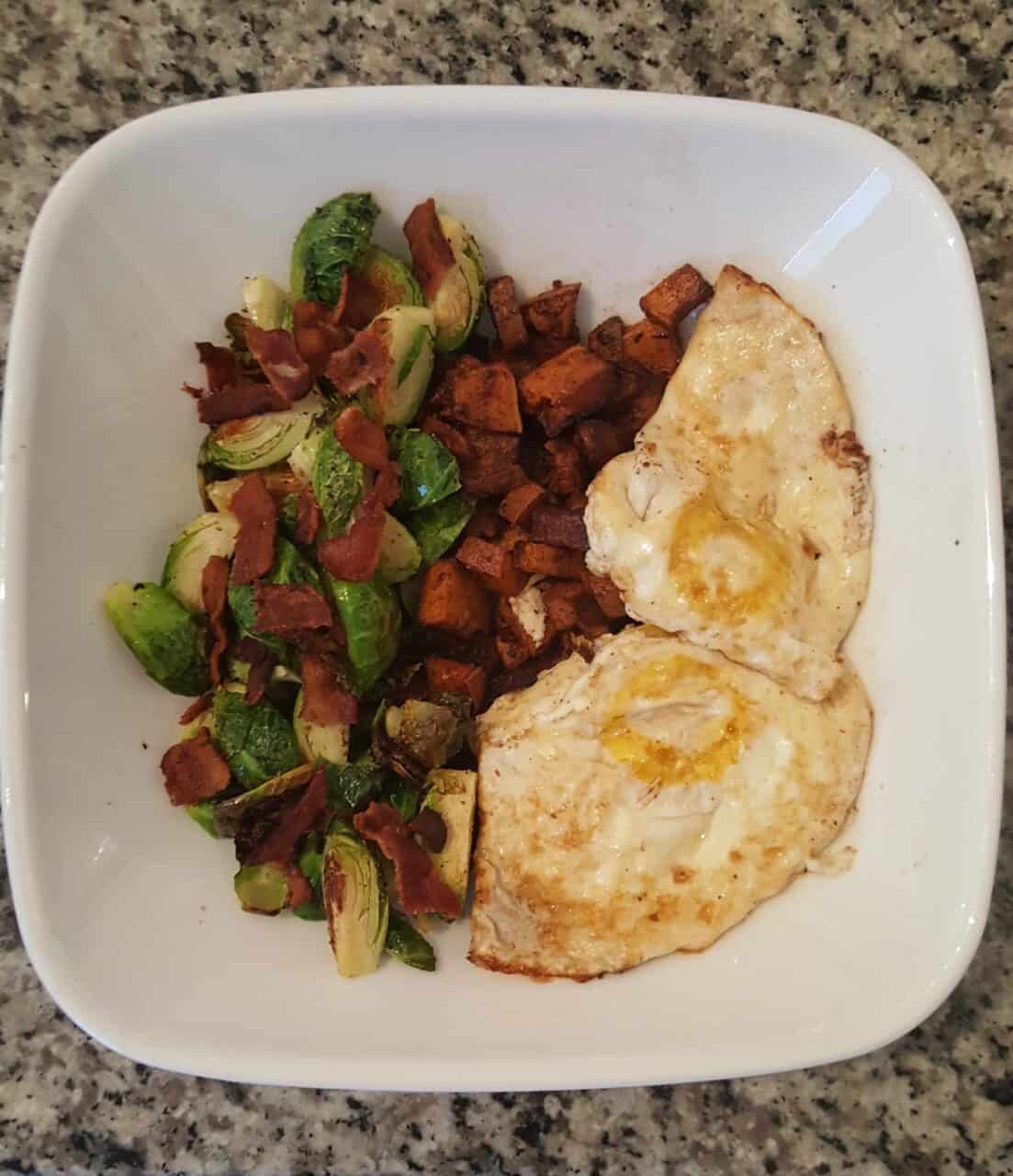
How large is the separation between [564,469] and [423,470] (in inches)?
10.6

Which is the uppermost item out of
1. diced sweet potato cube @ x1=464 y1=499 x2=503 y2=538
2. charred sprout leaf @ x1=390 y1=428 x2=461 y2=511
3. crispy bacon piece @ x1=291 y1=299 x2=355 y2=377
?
crispy bacon piece @ x1=291 y1=299 x2=355 y2=377

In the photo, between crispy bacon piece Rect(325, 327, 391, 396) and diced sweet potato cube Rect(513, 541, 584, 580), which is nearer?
crispy bacon piece Rect(325, 327, 391, 396)

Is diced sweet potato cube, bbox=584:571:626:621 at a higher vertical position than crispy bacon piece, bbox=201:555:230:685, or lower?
lower

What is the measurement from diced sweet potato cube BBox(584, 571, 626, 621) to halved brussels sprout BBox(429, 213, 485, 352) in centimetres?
50

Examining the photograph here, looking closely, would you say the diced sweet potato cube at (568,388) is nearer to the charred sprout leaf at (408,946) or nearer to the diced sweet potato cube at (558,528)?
the diced sweet potato cube at (558,528)

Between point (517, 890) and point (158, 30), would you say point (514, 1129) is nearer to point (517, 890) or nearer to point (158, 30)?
point (517, 890)

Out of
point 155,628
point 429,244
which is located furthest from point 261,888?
point 429,244

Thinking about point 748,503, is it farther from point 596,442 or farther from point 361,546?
point 361,546

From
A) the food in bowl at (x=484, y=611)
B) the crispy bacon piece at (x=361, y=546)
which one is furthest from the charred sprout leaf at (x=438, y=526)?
the crispy bacon piece at (x=361, y=546)

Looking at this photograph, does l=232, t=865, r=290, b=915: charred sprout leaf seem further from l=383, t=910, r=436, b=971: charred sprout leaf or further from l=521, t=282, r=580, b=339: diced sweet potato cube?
l=521, t=282, r=580, b=339: diced sweet potato cube

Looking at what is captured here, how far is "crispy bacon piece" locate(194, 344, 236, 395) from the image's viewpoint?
168 centimetres

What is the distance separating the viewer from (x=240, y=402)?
1657mm

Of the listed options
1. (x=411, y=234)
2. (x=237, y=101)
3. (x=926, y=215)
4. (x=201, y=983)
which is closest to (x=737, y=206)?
(x=926, y=215)

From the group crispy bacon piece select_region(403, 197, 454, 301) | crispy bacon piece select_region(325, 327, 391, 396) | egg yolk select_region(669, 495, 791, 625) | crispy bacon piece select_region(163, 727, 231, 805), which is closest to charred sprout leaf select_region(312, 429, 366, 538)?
crispy bacon piece select_region(325, 327, 391, 396)
